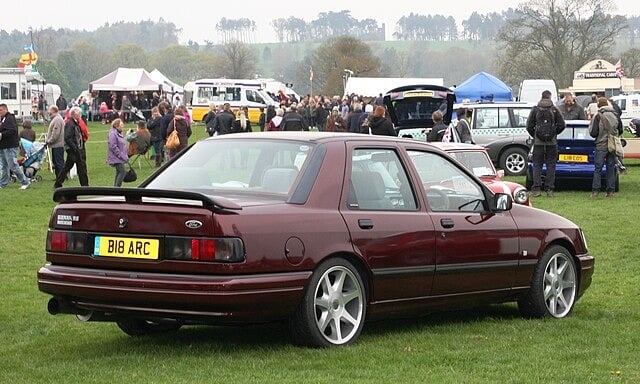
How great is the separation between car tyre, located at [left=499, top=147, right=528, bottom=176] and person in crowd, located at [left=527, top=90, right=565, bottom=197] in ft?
17.4

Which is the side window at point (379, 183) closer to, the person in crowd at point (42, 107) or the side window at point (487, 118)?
the side window at point (487, 118)

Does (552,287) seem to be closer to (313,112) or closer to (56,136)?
(56,136)

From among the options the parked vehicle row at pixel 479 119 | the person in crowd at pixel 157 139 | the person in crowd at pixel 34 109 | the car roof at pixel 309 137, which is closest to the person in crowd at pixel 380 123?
the parked vehicle row at pixel 479 119

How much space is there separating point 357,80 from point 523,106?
4578cm

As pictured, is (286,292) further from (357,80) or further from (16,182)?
(357,80)

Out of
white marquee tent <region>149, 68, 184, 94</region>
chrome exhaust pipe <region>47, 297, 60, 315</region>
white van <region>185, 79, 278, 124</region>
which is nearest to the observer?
chrome exhaust pipe <region>47, 297, 60, 315</region>

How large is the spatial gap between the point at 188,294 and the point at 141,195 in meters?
0.73

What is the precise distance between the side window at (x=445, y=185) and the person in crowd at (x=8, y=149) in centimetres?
1856

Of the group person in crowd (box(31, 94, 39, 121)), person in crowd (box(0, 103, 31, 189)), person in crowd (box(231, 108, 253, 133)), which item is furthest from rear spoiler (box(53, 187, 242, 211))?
person in crowd (box(31, 94, 39, 121))

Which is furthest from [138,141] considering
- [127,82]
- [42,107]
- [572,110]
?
[127,82]

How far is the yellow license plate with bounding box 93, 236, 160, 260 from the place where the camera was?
7852 millimetres

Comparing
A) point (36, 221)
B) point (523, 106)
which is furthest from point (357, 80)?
point (36, 221)

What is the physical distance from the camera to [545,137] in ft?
79.2

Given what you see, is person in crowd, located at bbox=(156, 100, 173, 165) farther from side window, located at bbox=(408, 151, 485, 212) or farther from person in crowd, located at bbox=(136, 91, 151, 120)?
person in crowd, located at bbox=(136, 91, 151, 120)
